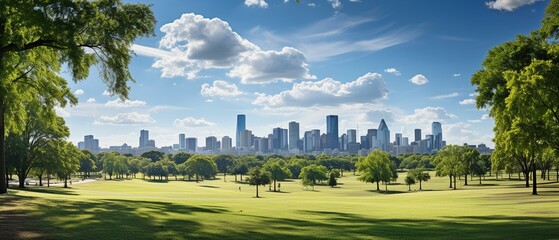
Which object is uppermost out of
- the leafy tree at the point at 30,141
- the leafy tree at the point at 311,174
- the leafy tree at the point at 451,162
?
the leafy tree at the point at 30,141

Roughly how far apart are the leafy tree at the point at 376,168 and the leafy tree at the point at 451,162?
12.2m

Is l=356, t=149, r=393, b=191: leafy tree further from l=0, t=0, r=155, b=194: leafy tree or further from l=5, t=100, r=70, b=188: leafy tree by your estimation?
l=0, t=0, r=155, b=194: leafy tree

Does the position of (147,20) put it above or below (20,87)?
above

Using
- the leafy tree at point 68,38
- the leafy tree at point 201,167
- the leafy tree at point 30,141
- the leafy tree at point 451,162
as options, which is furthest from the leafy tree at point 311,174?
the leafy tree at point 68,38

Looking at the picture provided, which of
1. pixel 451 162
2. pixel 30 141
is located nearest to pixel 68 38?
pixel 30 141

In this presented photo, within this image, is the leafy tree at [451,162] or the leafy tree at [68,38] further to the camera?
the leafy tree at [451,162]

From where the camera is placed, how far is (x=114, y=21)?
2520 cm

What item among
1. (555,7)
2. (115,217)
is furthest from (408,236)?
(555,7)

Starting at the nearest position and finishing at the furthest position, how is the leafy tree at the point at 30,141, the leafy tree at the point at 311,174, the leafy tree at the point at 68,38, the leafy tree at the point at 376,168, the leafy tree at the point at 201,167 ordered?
1. the leafy tree at the point at 68,38
2. the leafy tree at the point at 30,141
3. the leafy tree at the point at 376,168
4. the leafy tree at the point at 311,174
5. the leafy tree at the point at 201,167

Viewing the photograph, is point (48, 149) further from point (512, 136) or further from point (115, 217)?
point (512, 136)

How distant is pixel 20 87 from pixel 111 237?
24309 millimetres

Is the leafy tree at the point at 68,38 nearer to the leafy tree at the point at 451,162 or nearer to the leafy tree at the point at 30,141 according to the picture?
the leafy tree at the point at 30,141

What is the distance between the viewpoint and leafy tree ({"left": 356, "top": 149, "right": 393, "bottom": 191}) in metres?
104

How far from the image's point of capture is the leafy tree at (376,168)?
340 ft
